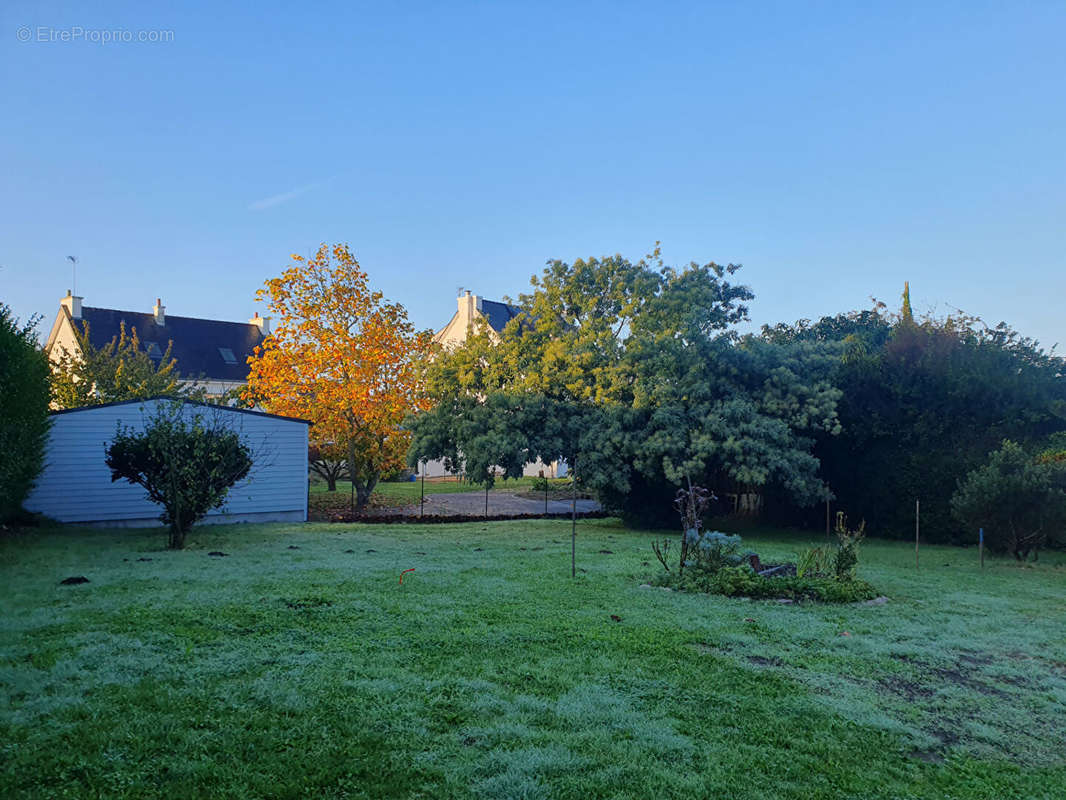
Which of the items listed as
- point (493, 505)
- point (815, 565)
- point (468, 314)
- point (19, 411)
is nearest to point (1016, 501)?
point (815, 565)

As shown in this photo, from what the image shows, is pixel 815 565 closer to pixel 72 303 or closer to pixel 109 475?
pixel 109 475

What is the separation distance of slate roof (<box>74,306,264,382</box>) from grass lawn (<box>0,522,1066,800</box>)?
115ft

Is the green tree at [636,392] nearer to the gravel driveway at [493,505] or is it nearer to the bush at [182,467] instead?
the gravel driveway at [493,505]

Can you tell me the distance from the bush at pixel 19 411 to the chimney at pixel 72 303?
27.6 meters

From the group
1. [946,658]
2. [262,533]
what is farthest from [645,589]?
[262,533]

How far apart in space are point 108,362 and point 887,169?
25032mm

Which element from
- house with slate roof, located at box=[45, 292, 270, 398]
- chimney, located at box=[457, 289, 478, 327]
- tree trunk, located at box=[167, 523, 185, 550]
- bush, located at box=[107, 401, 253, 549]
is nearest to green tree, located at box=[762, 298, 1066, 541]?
bush, located at box=[107, 401, 253, 549]

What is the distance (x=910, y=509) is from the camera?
15.5 metres

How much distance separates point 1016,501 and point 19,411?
17.1m

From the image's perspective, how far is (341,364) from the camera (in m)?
19.4

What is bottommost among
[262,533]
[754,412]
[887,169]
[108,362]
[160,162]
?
[262,533]

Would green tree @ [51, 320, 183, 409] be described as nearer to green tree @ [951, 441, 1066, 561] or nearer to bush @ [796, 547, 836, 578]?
bush @ [796, 547, 836, 578]

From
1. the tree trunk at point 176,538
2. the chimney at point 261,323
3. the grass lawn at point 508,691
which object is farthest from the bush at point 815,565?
the chimney at point 261,323

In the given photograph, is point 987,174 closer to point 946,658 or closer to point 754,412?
point 754,412
